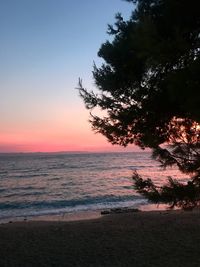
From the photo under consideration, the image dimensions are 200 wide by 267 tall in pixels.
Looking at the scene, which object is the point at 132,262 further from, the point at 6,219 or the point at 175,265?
the point at 6,219

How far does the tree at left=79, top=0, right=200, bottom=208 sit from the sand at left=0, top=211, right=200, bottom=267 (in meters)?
2.43

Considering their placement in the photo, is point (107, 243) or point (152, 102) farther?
point (107, 243)

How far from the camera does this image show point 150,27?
25.7 feet

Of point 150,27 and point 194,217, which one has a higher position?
point 150,27

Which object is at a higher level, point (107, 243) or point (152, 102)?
point (152, 102)

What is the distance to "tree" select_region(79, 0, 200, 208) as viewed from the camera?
30.0 ft

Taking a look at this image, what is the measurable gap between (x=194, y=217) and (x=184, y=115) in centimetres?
1111

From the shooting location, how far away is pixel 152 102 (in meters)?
9.84

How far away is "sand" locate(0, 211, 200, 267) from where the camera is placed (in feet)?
38.6

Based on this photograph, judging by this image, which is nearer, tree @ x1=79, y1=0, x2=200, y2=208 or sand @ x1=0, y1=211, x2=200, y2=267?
tree @ x1=79, y1=0, x2=200, y2=208

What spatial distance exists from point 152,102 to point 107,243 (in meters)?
6.18

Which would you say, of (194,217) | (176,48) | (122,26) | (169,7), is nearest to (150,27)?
(176,48)

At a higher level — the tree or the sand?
the tree

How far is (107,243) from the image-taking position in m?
14.1
